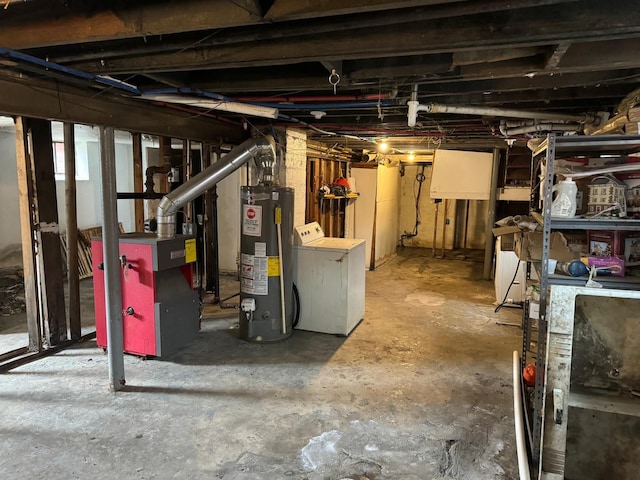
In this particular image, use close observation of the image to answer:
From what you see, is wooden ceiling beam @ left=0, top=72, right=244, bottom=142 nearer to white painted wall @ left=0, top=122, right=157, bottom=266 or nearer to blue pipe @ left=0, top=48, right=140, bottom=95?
blue pipe @ left=0, top=48, right=140, bottom=95

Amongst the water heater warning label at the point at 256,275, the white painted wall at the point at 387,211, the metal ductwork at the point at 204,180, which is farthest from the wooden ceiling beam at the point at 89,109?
the white painted wall at the point at 387,211

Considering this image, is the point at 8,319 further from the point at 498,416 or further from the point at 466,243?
the point at 466,243

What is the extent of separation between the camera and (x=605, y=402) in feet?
5.91

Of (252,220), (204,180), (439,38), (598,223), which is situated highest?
(439,38)

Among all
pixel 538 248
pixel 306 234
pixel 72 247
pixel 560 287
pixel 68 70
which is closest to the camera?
pixel 560 287

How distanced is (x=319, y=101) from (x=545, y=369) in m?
2.10

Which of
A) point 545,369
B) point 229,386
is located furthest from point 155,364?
point 545,369

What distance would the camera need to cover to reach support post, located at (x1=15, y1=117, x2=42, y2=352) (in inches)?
122

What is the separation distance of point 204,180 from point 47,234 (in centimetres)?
127

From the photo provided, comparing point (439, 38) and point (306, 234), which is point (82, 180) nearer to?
point (306, 234)

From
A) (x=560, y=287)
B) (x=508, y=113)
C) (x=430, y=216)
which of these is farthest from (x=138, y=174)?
(x=430, y=216)

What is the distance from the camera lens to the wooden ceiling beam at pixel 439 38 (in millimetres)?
1548

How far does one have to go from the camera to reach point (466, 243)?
8.69m

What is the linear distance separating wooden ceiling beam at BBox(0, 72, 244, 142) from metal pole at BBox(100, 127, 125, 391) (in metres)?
0.14
